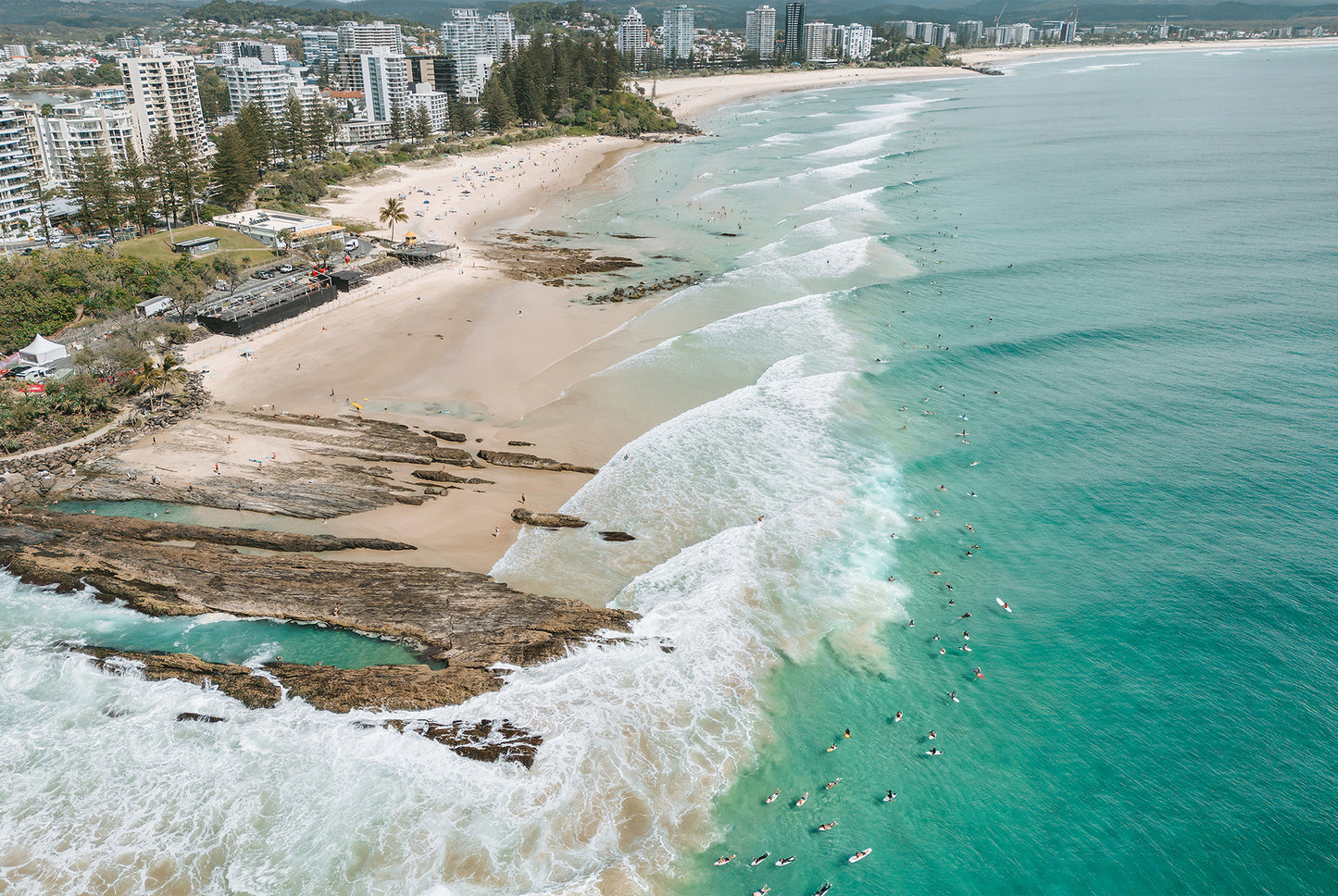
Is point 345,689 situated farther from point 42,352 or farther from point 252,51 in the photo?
point 252,51

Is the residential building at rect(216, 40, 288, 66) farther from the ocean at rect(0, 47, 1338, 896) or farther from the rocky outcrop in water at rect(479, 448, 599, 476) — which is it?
the rocky outcrop in water at rect(479, 448, 599, 476)

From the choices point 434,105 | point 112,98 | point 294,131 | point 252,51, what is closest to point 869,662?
point 294,131

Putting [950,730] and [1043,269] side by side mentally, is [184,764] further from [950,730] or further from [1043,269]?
[1043,269]

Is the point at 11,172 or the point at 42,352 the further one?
the point at 11,172

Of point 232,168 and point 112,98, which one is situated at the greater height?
point 112,98

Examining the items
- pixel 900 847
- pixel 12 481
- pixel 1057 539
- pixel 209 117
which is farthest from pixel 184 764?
pixel 209 117

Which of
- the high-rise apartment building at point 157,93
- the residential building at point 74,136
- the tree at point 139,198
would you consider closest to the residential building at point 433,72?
Answer: the high-rise apartment building at point 157,93
